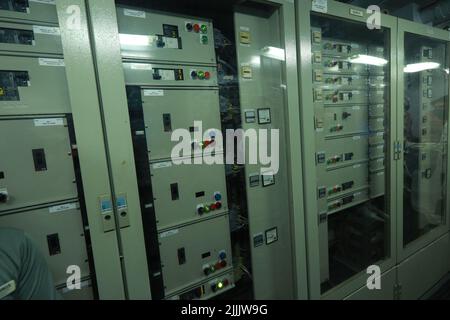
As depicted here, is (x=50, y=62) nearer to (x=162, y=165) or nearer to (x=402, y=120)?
(x=162, y=165)

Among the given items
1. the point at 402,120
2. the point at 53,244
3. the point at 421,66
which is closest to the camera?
the point at 53,244

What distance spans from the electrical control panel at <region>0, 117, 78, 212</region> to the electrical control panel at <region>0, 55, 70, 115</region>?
0.06m

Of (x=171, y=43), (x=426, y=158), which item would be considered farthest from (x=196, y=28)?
(x=426, y=158)

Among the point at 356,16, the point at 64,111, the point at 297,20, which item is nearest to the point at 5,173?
the point at 64,111

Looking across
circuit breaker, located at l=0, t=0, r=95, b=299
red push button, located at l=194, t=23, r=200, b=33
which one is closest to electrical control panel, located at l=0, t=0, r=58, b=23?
circuit breaker, located at l=0, t=0, r=95, b=299

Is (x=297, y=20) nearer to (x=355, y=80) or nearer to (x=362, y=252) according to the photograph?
(x=355, y=80)

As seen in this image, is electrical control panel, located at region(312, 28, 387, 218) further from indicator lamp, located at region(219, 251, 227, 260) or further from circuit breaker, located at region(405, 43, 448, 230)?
indicator lamp, located at region(219, 251, 227, 260)

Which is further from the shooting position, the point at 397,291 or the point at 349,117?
the point at 349,117

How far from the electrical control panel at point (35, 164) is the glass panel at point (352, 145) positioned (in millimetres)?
1645

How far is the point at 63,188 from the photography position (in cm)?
123

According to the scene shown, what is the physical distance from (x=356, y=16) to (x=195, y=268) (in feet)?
6.36

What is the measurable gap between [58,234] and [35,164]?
0.37 meters

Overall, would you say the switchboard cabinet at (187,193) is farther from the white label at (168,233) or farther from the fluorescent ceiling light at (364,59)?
the fluorescent ceiling light at (364,59)

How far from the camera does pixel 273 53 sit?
1.43 m
